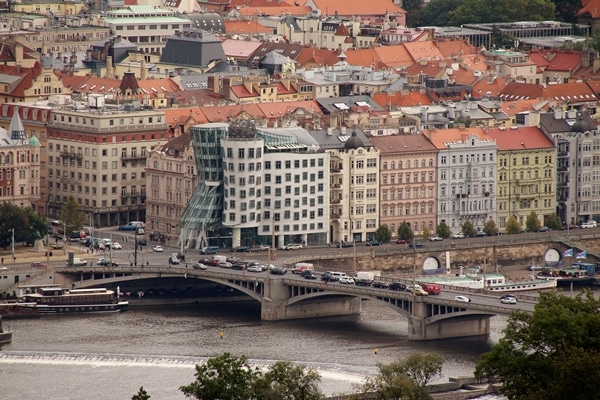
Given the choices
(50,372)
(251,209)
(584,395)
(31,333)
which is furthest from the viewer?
(251,209)

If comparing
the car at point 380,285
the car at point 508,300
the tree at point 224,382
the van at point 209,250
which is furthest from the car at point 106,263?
the tree at point 224,382

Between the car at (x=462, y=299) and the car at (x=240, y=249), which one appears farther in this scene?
the car at (x=240, y=249)

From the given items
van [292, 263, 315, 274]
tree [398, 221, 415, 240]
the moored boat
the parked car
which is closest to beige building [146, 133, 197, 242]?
van [292, 263, 315, 274]

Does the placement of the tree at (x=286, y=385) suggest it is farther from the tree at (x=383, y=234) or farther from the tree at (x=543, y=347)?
the tree at (x=383, y=234)

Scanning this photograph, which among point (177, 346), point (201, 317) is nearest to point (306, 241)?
point (201, 317)

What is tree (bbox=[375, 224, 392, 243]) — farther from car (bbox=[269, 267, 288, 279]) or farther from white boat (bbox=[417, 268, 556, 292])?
car (bbox=[269, 267, 288, 279])

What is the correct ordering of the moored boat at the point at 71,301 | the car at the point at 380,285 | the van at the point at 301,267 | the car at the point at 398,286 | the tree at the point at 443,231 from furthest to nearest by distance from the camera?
the tree at the point at 443,231, the van at the point at 301,267, the moored boat at the point at 71,301, the car at the point at 380,285, the car at the point at 398,286

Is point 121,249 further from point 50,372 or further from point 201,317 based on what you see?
point 50,372
